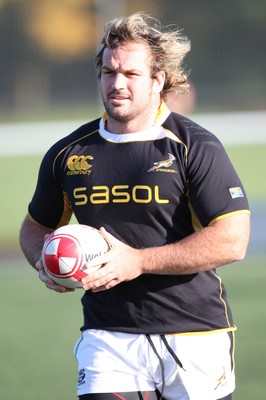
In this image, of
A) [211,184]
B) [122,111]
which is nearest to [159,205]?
[211,184]

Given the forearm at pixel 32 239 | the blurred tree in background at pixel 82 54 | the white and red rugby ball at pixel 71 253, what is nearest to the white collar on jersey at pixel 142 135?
the white and red rugby ball at pixel 71 253

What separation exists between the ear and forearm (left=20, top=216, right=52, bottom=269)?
92 centimetres

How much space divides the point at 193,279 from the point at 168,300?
16cm

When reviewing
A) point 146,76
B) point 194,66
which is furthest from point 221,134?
point 146,76

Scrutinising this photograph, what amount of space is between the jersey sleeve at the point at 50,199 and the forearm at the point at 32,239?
0.03 meters

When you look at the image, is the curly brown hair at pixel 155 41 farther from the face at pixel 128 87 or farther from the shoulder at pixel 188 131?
the shoulder at pixel 188 131

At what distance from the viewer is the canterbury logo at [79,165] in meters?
4.77

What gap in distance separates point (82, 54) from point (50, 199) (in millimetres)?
13966

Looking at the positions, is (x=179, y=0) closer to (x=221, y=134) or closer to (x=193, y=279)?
A: (x=221, y=134)

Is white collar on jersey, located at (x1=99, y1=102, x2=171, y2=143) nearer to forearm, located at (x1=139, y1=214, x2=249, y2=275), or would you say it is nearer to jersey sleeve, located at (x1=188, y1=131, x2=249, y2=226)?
jersey sleeve, located at (x1=188, y1=131, x2=249, y2=226)

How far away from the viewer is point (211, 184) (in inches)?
178

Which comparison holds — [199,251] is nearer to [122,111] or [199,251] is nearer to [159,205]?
[159,205]

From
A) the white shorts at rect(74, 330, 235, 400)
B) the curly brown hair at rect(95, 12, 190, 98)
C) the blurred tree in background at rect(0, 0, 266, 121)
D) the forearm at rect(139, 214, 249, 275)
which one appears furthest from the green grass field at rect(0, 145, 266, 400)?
the blurred tree in background at rect(0, 0, 266, 121)

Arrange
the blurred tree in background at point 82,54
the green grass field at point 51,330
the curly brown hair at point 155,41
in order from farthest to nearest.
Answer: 1. the blurred tree in background at point 82,54
2. the green grass field at point 51,330
3. the curly brown hair at point 155,41
